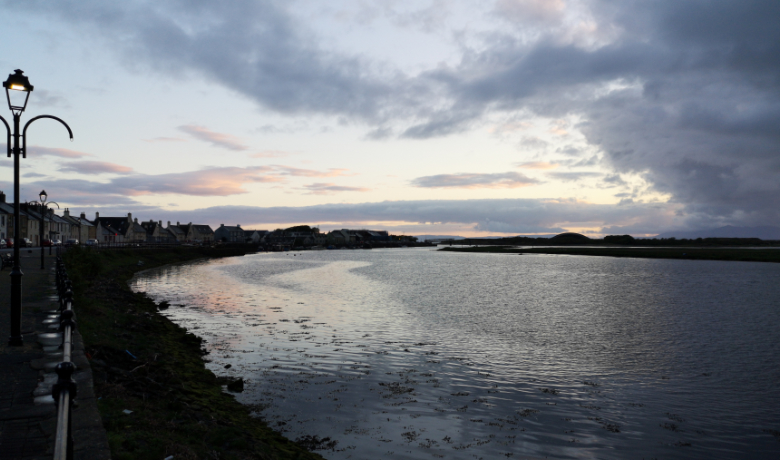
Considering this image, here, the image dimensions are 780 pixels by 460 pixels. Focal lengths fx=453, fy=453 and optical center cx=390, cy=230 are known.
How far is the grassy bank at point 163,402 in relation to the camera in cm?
857

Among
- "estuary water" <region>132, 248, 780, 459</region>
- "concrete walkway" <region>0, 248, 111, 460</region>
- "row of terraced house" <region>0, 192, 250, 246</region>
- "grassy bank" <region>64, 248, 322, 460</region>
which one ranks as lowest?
"estuary water" <region>132, 248, 780, 459</region>

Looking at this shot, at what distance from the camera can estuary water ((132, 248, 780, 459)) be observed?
11.2 m

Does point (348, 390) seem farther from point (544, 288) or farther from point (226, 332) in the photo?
point (544, 288)

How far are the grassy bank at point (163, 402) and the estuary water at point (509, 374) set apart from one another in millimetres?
932

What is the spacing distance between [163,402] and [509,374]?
37.1 ft

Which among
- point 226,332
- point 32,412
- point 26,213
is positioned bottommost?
point 226,332

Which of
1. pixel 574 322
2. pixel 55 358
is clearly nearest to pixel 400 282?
pixel 574 322

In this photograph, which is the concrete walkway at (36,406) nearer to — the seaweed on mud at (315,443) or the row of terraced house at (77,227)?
the seaweed on mud at (315,443)

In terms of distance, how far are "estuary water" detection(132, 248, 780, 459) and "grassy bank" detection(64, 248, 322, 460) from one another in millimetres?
932

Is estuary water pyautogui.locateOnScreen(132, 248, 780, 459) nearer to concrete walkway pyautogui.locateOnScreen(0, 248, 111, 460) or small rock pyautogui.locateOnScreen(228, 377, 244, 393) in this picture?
small rock pyautogui.locateOnScreen(228, 377, 244, 393)

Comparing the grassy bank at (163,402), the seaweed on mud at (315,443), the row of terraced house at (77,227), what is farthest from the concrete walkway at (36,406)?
the row of terraced house at (77,227)

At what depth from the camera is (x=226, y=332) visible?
23.8 metres

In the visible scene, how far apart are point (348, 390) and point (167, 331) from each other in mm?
12466

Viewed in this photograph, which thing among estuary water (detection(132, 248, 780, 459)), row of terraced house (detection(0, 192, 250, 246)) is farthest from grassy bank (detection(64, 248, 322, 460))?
row of terraced house (detection(0, 192, 250, 246))
